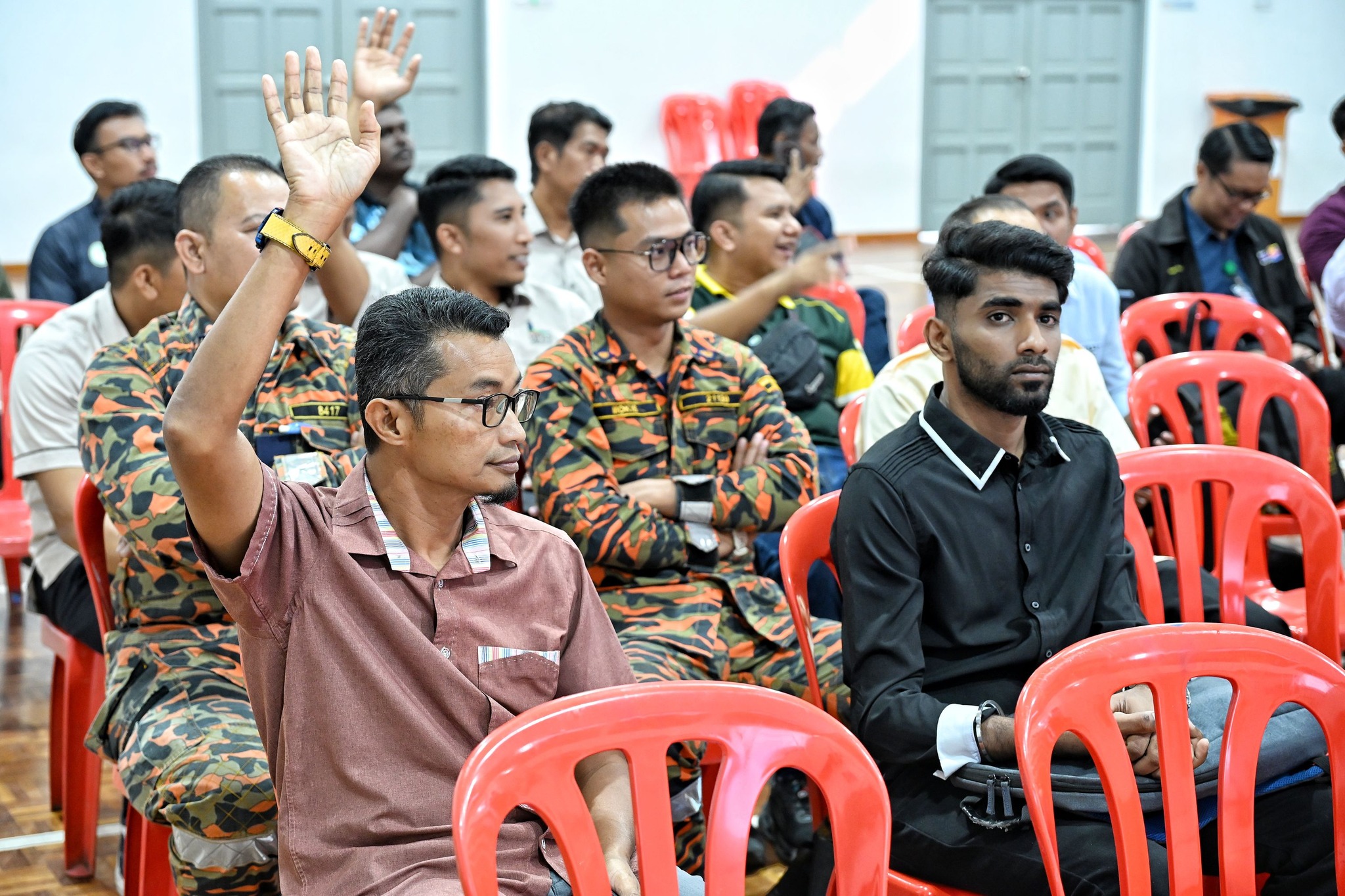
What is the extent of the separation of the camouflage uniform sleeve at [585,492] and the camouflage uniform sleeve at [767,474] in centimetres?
11

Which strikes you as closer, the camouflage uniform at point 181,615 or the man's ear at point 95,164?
the camouflage uniform at point 181,615

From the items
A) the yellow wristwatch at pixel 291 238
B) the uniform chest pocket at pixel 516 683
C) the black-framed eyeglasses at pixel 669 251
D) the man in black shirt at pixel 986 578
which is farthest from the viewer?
the black-framed eyeglasses at pixel 669 251

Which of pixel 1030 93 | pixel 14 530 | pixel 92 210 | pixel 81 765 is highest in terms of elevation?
pixel 1030 93

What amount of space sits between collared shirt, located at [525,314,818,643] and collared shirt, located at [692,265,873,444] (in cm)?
70

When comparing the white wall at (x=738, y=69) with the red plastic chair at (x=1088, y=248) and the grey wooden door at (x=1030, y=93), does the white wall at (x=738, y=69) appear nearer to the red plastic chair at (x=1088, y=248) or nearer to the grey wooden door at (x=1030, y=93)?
the grey wooden door at (x=1030, y=93)

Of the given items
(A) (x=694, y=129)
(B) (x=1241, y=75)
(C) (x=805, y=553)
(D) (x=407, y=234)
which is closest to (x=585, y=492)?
(C) (x=805, y=553)

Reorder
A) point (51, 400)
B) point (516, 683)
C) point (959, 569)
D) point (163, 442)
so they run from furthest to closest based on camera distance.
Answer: point (51, 400) < point (163, 442) < point (959, 569) < point (516, 683)

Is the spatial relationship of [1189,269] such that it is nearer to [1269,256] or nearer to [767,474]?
[1269,256]

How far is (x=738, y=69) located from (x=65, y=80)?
4763 mm

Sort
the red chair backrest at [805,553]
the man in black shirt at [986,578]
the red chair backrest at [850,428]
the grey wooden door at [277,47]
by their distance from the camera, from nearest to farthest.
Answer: the man in black shirt at [986,578], the red chair backrest at [805,553], the red chair backrest at [850,428], the grey wooden door at [277,47]

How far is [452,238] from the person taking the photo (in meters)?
3.72

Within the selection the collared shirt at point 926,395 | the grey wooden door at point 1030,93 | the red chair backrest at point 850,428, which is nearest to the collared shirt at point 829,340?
the red chair backrest at point 850,428

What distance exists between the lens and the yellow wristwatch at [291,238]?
155cm

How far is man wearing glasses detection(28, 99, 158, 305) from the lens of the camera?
468 centimetres
